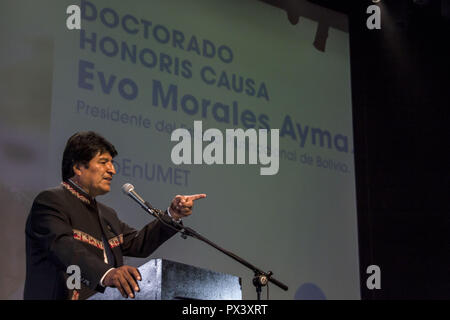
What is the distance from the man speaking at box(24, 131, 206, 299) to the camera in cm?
222

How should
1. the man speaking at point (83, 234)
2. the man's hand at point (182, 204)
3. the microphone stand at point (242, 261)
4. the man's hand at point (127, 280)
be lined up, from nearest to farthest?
the man's hand at point (127, 280) < the man speaking at point (83, 234) < the microphone stand at point (242, 261) < the man's hand at point (182, 204)

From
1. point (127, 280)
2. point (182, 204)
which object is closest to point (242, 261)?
point (182, 204)

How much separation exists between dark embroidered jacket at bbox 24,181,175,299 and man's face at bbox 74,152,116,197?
5 centimetres

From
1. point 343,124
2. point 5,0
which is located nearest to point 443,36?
point 343,124

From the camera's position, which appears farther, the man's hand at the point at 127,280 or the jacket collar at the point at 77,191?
the jacket collar at the point at 77,191

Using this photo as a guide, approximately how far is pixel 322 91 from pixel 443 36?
149cm

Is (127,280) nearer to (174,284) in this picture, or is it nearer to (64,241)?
→ (174,284)

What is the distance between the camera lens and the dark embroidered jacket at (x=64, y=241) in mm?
2281

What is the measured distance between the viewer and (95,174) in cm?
282

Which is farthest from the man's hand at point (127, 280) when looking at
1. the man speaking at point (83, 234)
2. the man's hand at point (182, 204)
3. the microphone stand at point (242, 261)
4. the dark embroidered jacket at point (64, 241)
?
the man's hand at point (182, 204)

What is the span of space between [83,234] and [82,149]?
382 mm

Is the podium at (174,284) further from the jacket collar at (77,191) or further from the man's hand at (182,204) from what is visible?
the jacket collar at (77,191)

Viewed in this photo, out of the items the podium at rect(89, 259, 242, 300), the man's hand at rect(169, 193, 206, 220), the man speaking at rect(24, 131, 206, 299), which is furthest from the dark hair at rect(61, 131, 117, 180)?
the podium at rect(89, 259, 242, 300)
